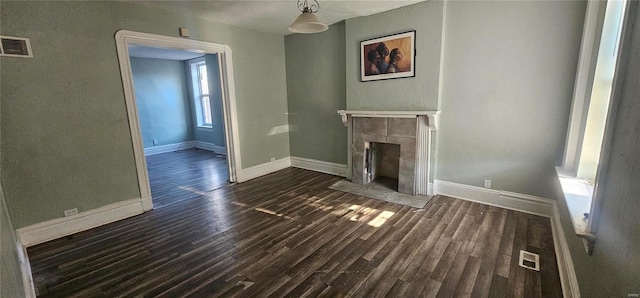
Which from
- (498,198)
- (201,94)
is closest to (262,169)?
(498,198)

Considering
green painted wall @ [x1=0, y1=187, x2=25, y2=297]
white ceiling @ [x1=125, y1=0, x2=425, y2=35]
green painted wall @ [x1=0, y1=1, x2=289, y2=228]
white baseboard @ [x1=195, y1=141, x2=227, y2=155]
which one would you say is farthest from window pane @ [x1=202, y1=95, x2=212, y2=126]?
green painted wall @ [x1=0, y1=187, x2=25, y2=297]

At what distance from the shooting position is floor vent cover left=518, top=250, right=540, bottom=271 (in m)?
2.09

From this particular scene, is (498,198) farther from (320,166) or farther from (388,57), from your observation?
Answer: (320,166)

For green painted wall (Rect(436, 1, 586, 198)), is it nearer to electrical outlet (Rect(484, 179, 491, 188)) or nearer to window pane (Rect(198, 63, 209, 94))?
electrical outlet (Rect(484, 179, 491, 188))

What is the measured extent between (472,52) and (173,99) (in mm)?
7500

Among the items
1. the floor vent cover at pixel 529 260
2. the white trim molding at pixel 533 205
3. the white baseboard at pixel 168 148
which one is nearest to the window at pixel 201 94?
the white baseboard at pixel 168 148

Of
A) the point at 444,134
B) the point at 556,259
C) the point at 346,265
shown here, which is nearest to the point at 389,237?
the point at 346,265

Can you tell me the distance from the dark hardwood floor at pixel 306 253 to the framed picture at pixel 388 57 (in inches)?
69.9

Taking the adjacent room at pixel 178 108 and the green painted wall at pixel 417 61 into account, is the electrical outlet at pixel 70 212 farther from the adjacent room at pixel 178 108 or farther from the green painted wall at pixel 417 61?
the green painted wall at pixel 417 61

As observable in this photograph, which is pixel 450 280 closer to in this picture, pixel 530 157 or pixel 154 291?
pixel 530 157

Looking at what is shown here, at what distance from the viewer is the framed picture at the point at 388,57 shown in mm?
3457

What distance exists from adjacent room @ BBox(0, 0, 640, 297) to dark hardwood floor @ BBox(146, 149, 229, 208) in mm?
68

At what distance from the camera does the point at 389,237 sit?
2.58 meters

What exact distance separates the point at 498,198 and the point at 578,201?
52.6 inches
